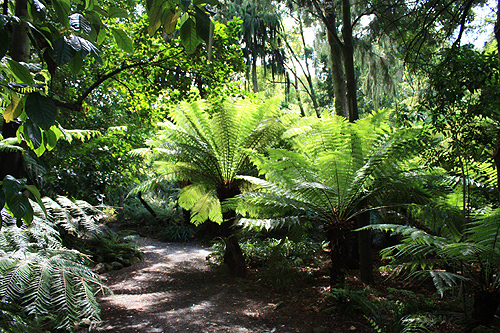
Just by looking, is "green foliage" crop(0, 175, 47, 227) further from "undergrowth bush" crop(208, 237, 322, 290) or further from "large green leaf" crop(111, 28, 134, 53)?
"undergrowth bush" crop(208, 237, 322, 290)

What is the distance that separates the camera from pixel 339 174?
3561mm

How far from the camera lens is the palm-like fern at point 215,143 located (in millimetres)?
4996

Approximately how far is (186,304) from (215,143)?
2.47 meters

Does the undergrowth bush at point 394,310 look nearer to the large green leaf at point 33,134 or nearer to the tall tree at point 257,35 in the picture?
the large green leaf at point 33,134

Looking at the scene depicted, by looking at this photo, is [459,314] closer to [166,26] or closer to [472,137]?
[472,137]

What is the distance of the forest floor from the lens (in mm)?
3262

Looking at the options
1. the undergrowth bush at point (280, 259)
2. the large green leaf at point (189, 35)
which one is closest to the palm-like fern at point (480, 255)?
the undergrowth bush at point (280, 259)

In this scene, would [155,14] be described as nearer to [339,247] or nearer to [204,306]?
[339,247]

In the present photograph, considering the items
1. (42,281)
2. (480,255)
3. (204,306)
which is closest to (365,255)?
(480,255)

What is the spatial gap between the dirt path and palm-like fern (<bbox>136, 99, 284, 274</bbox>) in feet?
2.78

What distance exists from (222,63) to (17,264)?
3321 millimetres

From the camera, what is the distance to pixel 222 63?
4.32 meters

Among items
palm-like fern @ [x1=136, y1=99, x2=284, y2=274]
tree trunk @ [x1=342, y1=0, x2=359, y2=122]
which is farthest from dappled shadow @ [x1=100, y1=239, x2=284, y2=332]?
tree trunk @ [x1=342, y1=0, x2=359, y2=122]

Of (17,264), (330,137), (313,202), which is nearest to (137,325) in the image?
(17,264)
